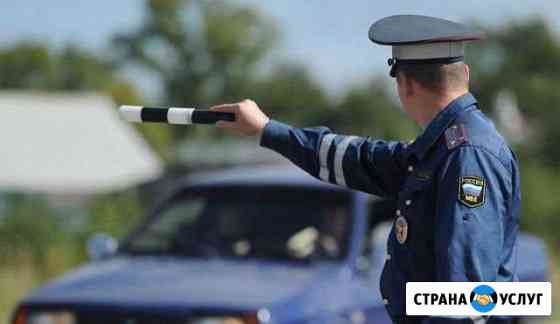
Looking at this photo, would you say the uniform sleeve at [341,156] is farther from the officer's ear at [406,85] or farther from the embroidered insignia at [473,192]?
the embroidered insignia at [473,192]

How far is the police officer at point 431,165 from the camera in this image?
351 centimetres

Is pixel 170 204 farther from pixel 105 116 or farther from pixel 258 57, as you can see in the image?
pixel 258 57

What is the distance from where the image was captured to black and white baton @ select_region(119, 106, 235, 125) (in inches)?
157

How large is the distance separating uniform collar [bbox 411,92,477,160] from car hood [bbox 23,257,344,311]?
3.09m

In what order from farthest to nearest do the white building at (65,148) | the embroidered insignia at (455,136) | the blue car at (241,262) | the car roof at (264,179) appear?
1. the white building at (65,148)
2. the car roof at (264,179)
3. the blue car at (241,262)
4. the embroidered insignia at (455,136)

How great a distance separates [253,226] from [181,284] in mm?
857

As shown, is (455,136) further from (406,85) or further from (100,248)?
(100,248)

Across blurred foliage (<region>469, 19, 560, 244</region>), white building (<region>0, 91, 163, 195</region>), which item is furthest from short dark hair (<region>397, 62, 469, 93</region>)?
blurred foliage (<region>469, 19, 560, 244</region>)

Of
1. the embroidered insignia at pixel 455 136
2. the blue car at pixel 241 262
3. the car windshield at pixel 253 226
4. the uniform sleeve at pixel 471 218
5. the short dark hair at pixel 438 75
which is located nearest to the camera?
the uniform sleeve at pixel 471 218

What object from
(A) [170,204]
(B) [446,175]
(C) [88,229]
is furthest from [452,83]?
(C) [88,229]

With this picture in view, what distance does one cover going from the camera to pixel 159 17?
2685 inches

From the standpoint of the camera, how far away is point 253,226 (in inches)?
310

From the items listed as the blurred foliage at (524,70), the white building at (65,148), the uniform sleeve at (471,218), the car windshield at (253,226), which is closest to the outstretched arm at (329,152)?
the uniform sleeve at (471,218)

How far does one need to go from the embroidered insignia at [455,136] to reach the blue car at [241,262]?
3.12 m
